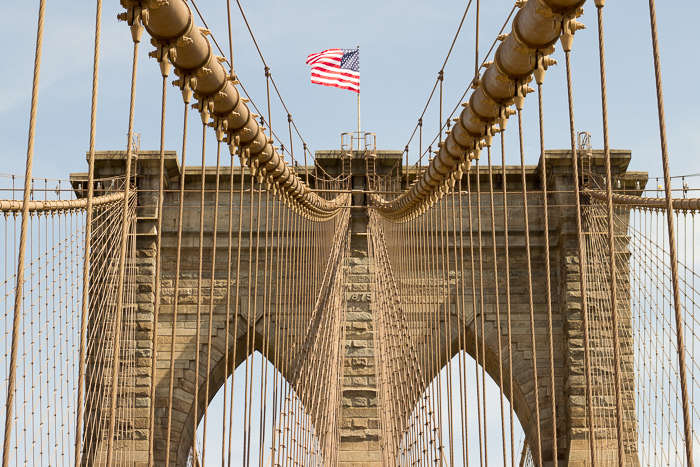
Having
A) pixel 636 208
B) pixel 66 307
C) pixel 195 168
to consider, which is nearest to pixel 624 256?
pixel 636 208

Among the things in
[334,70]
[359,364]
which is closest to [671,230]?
[359,364]

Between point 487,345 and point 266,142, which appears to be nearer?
point 266,142

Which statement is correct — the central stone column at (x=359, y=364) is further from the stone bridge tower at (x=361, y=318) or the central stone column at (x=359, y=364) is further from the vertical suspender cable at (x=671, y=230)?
the vertical suspender cable at (x=671, y=230)

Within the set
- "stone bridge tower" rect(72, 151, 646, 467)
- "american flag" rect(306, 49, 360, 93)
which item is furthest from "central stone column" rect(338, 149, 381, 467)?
"american flag" rect(306, 49, 360, 93)

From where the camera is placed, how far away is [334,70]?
17.4 meters

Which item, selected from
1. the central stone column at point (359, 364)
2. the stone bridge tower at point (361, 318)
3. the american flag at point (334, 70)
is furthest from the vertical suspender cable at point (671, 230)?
the american flag at point (334, 70)

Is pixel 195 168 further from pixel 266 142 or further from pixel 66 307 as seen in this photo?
pixel 266 142

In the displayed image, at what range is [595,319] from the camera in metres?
16.0

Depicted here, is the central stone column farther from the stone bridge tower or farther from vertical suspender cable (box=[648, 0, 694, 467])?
vertical suspender cable (box=[648, 0, 694, 467])

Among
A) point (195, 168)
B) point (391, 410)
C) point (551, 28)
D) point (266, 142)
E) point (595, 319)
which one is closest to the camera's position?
point (551, 28)

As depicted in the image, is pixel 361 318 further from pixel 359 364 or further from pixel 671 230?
pixel 671 230

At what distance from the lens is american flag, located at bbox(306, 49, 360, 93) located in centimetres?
1723

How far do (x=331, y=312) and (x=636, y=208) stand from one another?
4.23 meters

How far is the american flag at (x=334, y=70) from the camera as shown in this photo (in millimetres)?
17234
